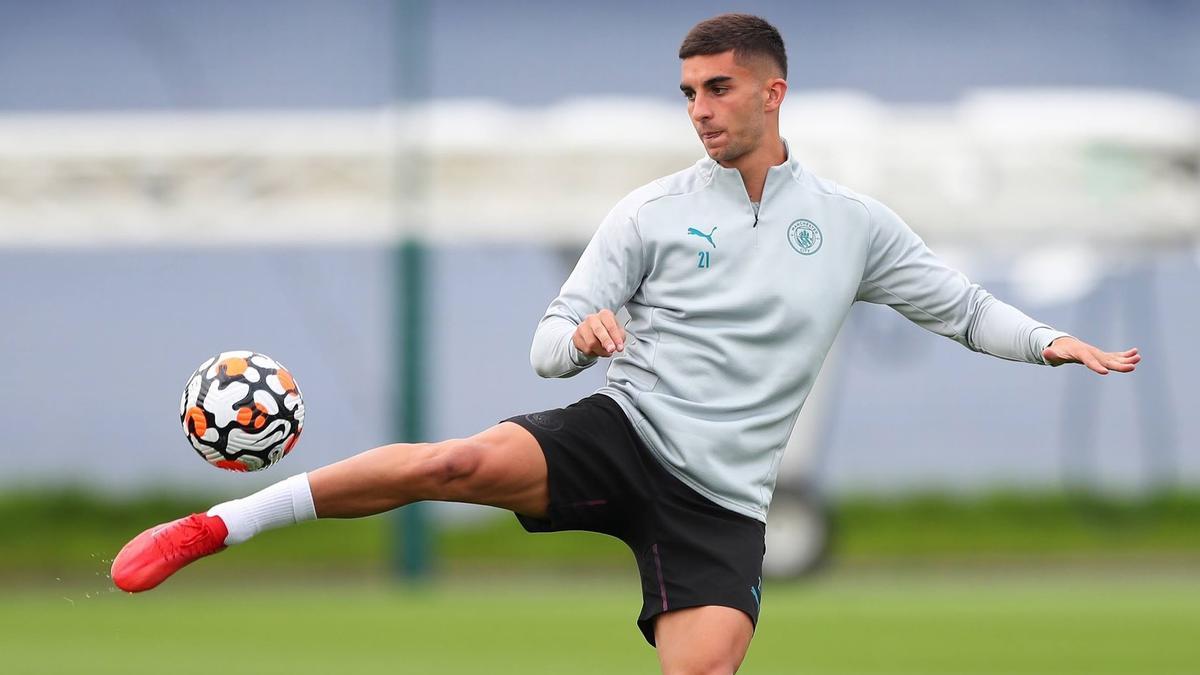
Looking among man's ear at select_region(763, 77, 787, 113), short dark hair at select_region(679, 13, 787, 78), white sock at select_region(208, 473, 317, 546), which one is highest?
short dark hair at select_region(679, 13, 787, 78)

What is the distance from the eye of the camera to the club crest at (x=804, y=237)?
16.1 feet

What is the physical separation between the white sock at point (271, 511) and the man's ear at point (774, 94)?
62.4 inches

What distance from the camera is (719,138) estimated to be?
4824 mm

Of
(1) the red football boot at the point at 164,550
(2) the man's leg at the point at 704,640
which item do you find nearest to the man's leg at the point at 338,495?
(1) the red football boot at the point at 164,550

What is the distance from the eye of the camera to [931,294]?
510cm

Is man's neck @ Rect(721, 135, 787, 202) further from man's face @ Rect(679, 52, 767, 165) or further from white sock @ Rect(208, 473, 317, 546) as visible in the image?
white sock @ Rect(208, 473, 317, 546)

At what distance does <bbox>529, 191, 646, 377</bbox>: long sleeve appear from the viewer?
4.59 metres

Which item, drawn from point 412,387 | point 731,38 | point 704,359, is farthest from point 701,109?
point 412,387

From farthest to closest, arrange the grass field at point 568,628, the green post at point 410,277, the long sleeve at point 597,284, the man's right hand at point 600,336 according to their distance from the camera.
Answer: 1. the green post at point 410,277
2. the grass field at point 568,628
3. the long sleeve at point 597,284
4. the man's right hand at point 600,336

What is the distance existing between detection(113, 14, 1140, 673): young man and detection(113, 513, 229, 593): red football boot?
83 millimetres

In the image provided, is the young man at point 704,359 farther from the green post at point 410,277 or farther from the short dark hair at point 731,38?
the green post at point 410,277

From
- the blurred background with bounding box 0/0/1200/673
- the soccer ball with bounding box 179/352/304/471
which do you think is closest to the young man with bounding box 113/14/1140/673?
the soccer ball with bounding box 179/352/304/471

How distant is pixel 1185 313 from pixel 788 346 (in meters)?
11.0

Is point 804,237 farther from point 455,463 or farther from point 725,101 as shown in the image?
point 455,463
